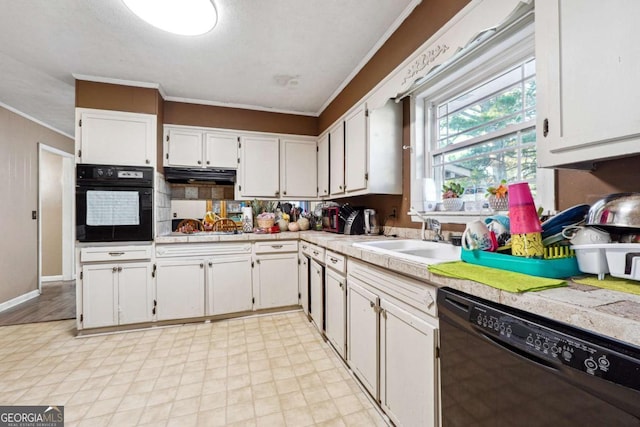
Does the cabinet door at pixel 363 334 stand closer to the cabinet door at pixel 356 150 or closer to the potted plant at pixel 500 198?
the potted plant at pixel 500 198

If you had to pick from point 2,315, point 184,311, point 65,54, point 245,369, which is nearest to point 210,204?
point 184,311

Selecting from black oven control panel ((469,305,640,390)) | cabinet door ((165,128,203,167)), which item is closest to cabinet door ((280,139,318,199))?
cabinet door ((165,128,203,167))

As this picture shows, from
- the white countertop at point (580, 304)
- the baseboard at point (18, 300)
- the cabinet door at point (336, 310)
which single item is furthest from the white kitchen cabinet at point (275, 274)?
the baseboard at point (18, 300)

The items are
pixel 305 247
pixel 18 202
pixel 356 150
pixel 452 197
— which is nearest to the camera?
pixel 452 197

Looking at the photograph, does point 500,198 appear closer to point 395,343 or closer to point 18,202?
point 395,343

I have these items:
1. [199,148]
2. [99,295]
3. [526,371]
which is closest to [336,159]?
[199,148]

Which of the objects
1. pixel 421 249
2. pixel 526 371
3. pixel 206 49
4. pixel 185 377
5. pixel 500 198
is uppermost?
pixel 206 49

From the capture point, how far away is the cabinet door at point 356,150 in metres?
2.33

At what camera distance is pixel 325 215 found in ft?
10.1

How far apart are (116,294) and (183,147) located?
167 centimetres

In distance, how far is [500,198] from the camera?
1440mm

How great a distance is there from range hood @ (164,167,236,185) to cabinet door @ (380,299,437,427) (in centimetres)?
246

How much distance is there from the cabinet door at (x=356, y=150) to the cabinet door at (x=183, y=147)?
1.75 metres

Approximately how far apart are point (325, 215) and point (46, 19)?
266 cm
